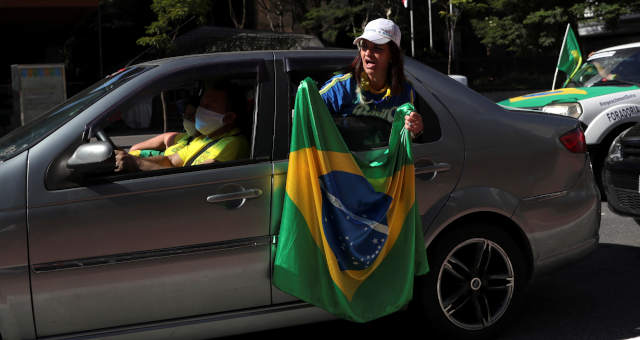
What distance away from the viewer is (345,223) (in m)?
A: 3.82

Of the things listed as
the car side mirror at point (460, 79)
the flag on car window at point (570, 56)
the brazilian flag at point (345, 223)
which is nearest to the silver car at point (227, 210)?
the brazilian flag at point (345, 223)

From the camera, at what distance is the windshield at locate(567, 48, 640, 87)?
937 cm

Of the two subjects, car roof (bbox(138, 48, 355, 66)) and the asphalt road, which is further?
the asphalt road

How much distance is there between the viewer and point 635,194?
6199 mm

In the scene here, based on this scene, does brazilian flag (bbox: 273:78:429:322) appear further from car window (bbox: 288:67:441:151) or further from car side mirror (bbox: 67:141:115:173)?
car side mirror (bbox: 67:141:115:173)

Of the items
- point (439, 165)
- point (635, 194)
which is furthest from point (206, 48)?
point (439, 165)

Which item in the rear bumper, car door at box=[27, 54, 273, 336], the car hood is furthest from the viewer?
the car hood

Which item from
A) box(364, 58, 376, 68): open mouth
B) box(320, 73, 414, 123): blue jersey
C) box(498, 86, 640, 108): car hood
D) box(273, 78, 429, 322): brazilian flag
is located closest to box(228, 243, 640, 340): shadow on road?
box(273, 78, 429, 322): brazilian flag

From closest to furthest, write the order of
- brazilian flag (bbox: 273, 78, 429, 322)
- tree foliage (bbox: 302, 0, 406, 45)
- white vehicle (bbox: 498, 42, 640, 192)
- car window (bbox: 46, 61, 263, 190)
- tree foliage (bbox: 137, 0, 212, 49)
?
1. car window (bbox: 46, 61, 263, 190)
2. brazilian flag (bbox: 273, 78, 429, 322)
3. white vehicle (bbox: 498, 42, 640, 192)
4. tree foliage (bbox: 137, 0, 212, 49)
5. tree foliage (bbox: 302, 0, 406, 45)

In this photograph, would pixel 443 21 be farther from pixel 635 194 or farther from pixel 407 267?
pixel 407 267

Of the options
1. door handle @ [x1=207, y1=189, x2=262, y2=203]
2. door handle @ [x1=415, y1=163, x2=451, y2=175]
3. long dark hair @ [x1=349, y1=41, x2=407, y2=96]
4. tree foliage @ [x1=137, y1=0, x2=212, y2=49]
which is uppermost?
tree foliage @ [x1=137, y1=0, x2=212, y2=49]

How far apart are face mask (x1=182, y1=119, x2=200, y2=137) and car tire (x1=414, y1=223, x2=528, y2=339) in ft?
4.86

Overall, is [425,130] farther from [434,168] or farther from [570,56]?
[570,56]

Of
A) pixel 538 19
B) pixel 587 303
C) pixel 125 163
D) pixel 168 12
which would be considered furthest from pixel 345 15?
pixel 125 163
